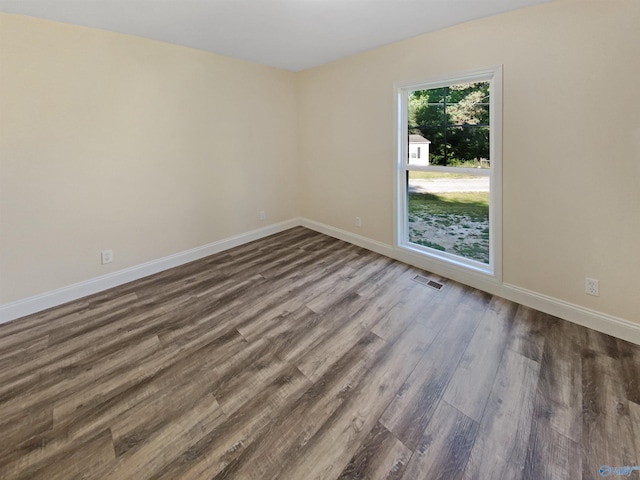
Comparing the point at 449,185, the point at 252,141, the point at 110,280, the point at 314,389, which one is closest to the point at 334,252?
the point at 449,185

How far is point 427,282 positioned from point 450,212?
2.74 ft

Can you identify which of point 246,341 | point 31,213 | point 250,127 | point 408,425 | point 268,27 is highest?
point 268,27

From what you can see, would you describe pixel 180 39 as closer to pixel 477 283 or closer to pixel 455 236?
pixel 455 236

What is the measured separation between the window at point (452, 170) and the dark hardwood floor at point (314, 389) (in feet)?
2.07

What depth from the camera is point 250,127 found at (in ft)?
13.7

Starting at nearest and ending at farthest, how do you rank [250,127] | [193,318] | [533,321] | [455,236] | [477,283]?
[533,321], [193,318], [477,283], [455,236], [250,127]

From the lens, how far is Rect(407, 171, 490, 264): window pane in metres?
3.02

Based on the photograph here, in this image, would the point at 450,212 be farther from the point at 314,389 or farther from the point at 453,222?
the point at 314,389

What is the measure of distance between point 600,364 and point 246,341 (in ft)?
7.83

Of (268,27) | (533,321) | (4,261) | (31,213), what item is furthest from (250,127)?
(533,321)

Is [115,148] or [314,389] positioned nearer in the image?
[314,389]

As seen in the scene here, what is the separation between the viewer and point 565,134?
2.28m

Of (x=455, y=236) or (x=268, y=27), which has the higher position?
(x=268, y=27)

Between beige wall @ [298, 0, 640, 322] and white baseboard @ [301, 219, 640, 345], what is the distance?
6 cm
